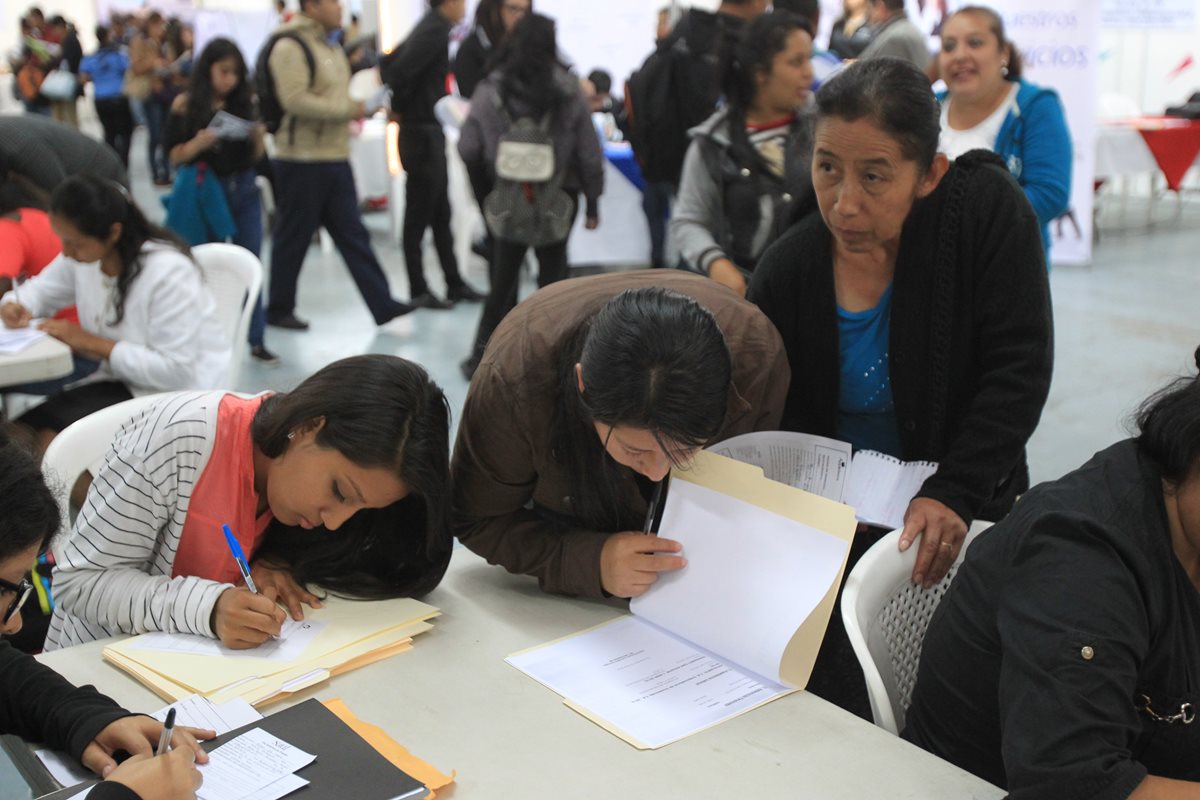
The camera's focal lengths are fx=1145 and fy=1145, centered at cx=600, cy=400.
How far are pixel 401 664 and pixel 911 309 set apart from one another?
0.86 meters

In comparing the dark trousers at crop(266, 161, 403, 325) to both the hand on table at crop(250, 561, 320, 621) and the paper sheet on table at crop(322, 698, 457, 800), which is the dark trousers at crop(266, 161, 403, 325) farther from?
the paper sheet on table at crop(322, 698, 457, 800)

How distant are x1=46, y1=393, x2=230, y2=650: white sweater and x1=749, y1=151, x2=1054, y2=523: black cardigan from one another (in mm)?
902

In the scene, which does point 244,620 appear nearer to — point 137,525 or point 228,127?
point 137,525

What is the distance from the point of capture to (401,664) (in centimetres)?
138

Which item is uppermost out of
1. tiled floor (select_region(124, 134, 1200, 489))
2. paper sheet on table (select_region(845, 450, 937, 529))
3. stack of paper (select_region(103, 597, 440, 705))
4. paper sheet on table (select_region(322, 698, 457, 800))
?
paper sheet on table (select_region(845, 450, 937, 529))

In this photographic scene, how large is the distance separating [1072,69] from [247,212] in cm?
445

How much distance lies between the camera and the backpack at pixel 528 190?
161 inches

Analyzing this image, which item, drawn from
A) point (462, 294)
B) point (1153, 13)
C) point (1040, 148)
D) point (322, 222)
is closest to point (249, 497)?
point (1040, 148)

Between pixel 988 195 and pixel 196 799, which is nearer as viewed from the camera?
pixel 196 799

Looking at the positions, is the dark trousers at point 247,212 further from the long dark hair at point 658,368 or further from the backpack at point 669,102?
the long dark hair at point 658,368

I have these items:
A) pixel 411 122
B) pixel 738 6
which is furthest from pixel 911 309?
pixel 411 122

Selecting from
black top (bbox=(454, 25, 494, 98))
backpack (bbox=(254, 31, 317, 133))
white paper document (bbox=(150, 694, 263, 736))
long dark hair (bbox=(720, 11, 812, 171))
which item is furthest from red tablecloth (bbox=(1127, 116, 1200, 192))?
white paper document (bbox=(150, 694, 263, 736))

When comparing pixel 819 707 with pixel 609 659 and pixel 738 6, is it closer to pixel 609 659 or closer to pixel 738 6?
pixel 609 659

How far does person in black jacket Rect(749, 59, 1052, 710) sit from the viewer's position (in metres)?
1.54
